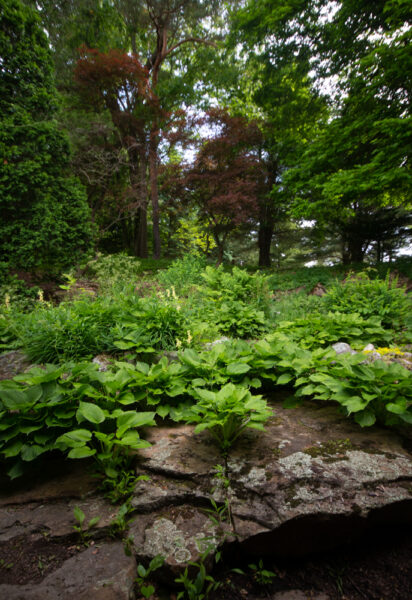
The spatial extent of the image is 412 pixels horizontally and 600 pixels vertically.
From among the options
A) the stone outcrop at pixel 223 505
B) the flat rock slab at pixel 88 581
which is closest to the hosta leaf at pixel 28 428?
the stone outcrop at pixel 223 505

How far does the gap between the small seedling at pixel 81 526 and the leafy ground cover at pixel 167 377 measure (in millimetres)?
164

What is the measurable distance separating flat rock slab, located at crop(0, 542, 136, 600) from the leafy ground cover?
291 millimetres

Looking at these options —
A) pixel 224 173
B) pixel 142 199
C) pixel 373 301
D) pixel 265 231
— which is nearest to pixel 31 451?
pixel 373 301

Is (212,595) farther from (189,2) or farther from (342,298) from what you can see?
(189,2)

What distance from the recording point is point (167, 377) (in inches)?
80.0

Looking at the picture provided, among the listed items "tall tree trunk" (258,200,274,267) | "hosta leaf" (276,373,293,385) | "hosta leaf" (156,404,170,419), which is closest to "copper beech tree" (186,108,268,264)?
"tall tree trunk" (258,200,274,267)

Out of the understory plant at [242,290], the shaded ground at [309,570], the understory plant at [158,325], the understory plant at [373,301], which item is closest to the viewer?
the shaded ground at [309,570]

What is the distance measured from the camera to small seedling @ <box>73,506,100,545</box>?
124 centimetres

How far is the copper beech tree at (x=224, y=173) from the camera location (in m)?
9.49

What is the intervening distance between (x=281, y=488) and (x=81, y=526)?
999 millimetres

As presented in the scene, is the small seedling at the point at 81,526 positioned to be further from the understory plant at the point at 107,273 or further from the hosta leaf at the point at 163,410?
the understory plant at the point at 107,273

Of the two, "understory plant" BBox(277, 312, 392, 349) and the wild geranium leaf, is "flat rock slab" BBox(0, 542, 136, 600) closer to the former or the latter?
the wild geranium leaf

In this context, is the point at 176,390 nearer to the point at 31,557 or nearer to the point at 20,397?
the point at 20,397

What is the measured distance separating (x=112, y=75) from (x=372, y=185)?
1036 cm
